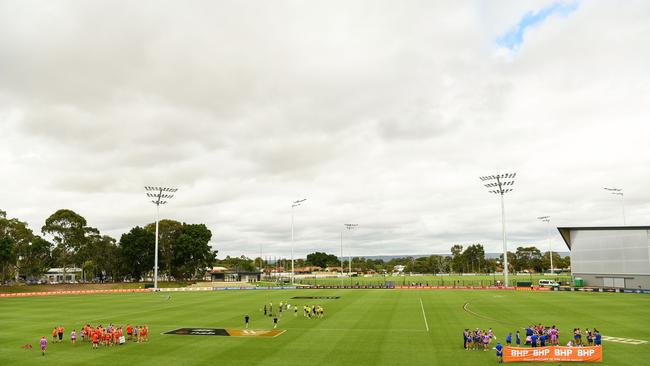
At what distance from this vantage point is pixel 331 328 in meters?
47.6

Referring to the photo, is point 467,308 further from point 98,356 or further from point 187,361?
point 98,356

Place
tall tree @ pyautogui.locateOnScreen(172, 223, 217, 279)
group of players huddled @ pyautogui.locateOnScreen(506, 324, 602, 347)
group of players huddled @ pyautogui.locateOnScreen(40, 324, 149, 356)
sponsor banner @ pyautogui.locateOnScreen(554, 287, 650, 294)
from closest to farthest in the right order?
group of players huddled @ pyautogui.locateOnScreen(506, 324, 602, 347) < group of players huddled @ pyautogui.locateOnScreen(40, 324, 149, 356) < sponsor banner @ pyautogui.locateOnScreen(554, 287, 650, 294) < tall tree @ pyautogui.locateOnScreen(172, 223, 217, 279)

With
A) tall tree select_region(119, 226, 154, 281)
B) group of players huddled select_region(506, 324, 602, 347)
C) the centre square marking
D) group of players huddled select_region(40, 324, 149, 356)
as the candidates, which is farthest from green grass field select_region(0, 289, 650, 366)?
tall tree select_region(119, 226, 154, 281)

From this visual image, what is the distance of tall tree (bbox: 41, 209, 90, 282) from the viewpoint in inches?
5123

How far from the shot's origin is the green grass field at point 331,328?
33.9m

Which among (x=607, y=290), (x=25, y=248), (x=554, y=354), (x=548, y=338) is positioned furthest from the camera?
(x=25, y=248)

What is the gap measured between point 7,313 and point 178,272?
85.4 metres

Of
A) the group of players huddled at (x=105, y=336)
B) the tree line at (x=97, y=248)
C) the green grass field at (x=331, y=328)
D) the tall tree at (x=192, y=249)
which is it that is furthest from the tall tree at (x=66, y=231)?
the group of players huddled at (x=105, y=336)

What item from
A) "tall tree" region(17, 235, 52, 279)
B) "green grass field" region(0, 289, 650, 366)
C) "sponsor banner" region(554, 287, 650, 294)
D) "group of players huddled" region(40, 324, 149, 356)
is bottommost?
"sponsor banner" region(554, 287, 650, 294)

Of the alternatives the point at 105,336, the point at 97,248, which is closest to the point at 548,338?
the point at 105,336

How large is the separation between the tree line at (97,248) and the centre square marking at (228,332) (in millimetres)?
94122

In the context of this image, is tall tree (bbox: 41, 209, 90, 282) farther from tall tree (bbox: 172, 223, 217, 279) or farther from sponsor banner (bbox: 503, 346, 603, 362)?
sponsor banner (bbox: 503, 346, 603, 362)

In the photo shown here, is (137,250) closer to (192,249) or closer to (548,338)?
(192,249)

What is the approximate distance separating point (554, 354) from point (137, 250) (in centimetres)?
12975
